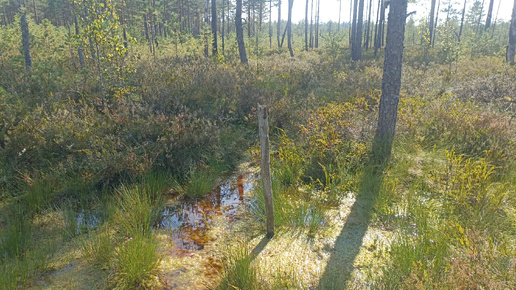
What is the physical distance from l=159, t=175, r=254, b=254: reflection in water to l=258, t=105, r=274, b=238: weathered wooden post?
2.57ft

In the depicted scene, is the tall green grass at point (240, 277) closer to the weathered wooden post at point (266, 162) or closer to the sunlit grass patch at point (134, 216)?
the weathered wooden post at point (266, 162)

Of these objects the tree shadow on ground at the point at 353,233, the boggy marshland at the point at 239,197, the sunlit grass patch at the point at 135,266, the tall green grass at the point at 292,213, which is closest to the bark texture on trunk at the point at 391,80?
the boggy marshland at the point at 239,197

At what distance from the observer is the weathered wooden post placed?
3.09m

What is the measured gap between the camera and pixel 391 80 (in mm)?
5465

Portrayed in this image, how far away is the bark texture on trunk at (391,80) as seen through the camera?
208 inches

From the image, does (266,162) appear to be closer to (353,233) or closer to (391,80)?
(353,233)

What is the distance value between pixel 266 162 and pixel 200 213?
1.68 meters

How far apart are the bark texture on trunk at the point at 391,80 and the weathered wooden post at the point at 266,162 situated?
275 cm

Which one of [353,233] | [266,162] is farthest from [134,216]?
[353,233]

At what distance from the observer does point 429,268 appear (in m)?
2.71

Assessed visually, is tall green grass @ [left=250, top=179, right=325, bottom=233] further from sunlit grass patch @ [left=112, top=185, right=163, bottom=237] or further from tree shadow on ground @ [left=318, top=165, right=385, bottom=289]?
sunlit grass patch @ [left=112, top=185, right=163, bottom=237]

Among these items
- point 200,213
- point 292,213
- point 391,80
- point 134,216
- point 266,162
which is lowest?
point 200,213

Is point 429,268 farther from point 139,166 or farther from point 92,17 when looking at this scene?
point 92,17

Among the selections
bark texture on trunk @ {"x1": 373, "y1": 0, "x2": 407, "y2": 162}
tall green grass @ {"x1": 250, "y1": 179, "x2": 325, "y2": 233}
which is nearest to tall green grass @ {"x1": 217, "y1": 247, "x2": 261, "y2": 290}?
tall green grass @ {"x1": 250, "y1": 179, "x2": 325, "y2": 233}
